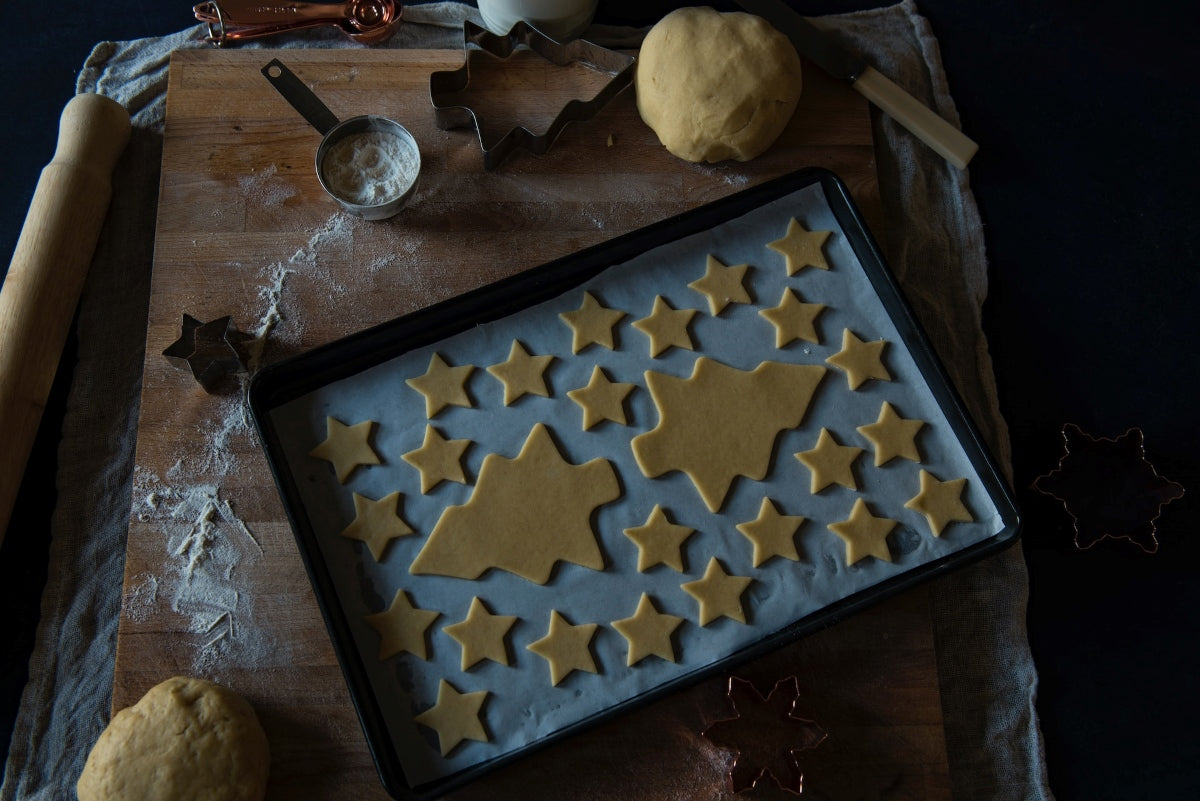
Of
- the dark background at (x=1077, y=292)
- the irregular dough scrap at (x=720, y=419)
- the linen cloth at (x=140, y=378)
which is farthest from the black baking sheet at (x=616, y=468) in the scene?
the dark background at (x=1077, y=292)

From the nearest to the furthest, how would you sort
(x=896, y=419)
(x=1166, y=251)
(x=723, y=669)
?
(x=723, y=669) < (x=896, y=419) < (x=1166, y=251)

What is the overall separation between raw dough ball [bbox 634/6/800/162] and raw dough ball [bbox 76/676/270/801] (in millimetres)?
1009

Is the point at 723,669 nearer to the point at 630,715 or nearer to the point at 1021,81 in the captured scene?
the point at 630,715

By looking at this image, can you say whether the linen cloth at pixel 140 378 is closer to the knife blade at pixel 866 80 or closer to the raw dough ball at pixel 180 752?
the knife blade at pixel 866 80

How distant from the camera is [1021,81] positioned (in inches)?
64.1

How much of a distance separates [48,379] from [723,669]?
1062 millimetres

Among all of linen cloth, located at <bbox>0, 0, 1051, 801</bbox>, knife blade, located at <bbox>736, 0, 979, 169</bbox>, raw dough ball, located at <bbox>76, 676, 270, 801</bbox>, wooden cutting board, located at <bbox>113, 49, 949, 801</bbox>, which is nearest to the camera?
raw dough ball, located at <bbox>76, 676, 270, 801</bbox>

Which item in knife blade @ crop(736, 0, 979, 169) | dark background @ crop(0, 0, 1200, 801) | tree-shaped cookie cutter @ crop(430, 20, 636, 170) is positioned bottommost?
dark background @ crop(0, 0, 1200, 801)

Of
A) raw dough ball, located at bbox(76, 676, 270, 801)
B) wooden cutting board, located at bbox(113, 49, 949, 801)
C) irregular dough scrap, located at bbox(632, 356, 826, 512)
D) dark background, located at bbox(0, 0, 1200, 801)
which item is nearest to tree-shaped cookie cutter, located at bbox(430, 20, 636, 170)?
wooden cutting board, located at bbox(113, 49, 949, 801)

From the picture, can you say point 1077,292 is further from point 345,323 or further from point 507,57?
point 345,323

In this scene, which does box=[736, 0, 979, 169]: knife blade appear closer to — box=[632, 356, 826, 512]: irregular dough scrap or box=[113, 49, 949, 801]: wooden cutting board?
box=[113, 49, 949, 801]: wooden cutting board

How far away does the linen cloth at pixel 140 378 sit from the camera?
1.34 meters

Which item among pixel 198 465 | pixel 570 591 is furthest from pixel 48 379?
pixel 570 591

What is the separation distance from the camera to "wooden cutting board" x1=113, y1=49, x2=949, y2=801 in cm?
123
